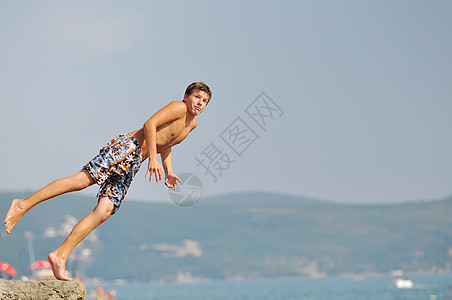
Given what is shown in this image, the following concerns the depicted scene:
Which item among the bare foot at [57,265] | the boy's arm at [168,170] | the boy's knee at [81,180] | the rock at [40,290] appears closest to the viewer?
the rock at [40,290]

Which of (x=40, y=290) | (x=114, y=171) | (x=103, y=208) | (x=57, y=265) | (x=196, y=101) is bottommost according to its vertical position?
(x=40, y=290)

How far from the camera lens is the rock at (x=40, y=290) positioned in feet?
19.6

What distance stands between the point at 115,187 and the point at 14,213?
3.10 feet

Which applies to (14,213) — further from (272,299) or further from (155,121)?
(272,299)

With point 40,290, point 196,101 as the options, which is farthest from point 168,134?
point 40,290

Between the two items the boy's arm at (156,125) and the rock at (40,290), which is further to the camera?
the boy's arm at (156,125)

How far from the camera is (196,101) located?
24.3 feet

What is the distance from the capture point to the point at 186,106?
7480 mm

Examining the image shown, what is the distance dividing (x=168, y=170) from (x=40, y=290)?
6.72ft

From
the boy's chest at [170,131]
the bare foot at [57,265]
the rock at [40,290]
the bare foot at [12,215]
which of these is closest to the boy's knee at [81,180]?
the bare foot at [12,215]

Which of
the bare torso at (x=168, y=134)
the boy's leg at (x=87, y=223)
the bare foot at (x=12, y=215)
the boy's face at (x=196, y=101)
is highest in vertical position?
the boy's face at (x=196, y=101)

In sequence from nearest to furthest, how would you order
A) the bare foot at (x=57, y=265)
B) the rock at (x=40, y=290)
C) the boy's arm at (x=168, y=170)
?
1. the rock at (x=40, y=290)
2. the bare foot at (x=57, y=265)
3. the boy's arm at (x=168, y=170)

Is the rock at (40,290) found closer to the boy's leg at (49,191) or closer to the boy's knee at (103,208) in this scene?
the boy's knee at (103,208)

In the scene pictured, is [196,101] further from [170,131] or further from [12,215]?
[12,215]
